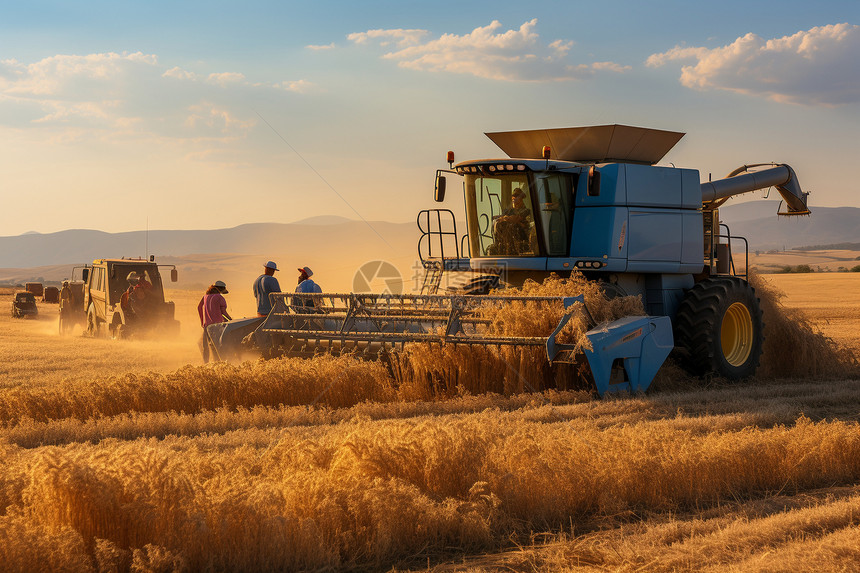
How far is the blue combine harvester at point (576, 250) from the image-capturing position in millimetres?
9648

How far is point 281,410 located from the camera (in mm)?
7375

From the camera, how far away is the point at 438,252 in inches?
436

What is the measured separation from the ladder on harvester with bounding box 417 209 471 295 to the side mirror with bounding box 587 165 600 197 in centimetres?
182

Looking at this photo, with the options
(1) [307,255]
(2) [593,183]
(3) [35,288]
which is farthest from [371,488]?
(1) [307,255]

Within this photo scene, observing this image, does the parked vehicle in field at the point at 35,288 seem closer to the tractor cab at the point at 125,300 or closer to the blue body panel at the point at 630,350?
the tractor cab at the point at 125,300

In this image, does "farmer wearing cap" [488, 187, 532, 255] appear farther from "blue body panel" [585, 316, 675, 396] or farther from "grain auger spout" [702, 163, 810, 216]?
"grain auger spout" [702, 163, 810, 216]

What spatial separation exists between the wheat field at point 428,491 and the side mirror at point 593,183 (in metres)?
3.02

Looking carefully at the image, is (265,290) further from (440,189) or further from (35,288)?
(35,288)

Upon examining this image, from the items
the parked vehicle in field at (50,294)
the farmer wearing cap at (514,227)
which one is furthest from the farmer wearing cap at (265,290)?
the parked vehicle in field at (50,294)

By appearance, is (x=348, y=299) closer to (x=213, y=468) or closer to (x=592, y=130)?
(x=592, y=130)

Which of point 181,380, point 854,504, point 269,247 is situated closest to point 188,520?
point 854,504

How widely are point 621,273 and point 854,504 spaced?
6.14m

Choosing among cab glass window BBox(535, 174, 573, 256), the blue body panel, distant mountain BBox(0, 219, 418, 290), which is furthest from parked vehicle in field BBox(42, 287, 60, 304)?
the blue body panel

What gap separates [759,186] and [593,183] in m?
4.90
